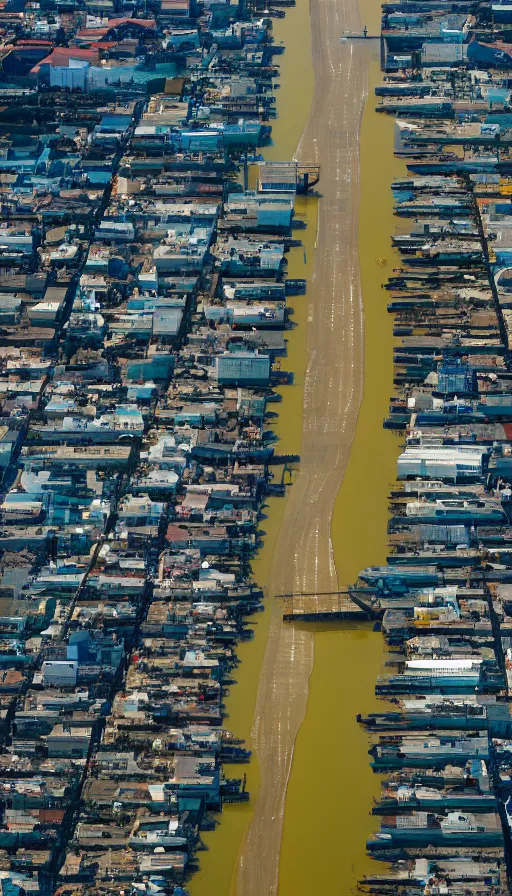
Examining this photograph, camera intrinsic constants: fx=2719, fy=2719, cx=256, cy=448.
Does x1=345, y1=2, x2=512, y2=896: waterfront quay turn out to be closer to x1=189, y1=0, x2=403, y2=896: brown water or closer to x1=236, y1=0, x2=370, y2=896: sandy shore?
x1=189, y1=0, x2=403, y2=896: brown water

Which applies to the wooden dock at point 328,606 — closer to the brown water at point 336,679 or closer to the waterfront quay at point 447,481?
the waterfront quay at point 447,481

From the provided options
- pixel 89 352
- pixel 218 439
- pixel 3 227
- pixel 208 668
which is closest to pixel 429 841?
pixel 208 668

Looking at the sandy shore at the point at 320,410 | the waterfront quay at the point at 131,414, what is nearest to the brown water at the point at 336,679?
the sandy shore at the point at 320,410

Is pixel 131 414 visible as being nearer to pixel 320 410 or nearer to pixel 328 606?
pixel 320 410

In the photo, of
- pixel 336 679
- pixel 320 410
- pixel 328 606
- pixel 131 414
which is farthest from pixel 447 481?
pixel 131 414

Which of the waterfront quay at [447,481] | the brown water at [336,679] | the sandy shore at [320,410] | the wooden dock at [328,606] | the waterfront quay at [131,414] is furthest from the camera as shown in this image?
the wooden dock at [328,606]

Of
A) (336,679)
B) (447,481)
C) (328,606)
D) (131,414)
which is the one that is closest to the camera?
(336,679)
